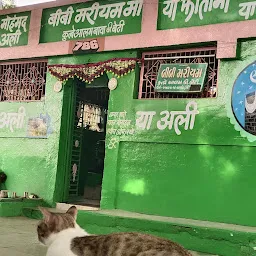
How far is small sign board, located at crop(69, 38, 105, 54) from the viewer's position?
8.46 m

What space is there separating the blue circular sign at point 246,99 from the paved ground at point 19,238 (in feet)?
11.6

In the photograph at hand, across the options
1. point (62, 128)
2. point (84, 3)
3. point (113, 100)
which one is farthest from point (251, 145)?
point (84, 3)

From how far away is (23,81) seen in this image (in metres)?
9.69

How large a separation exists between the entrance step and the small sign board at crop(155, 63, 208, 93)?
7.14ft

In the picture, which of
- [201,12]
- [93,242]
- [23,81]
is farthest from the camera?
[23,81]

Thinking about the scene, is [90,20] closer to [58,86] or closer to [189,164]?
[58,86]

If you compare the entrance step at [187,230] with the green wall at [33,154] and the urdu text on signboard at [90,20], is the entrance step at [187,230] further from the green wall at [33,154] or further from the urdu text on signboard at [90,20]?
the urdu text on signboard at [90,20]

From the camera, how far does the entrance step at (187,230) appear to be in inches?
231

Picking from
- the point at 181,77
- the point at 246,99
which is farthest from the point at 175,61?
the point at 246,99

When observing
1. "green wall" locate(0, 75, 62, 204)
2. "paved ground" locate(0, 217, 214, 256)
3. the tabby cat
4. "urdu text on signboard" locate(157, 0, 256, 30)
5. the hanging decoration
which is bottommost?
"paved ground" locate(0, 217, 214, 256)

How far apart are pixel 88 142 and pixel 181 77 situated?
11.8 ft

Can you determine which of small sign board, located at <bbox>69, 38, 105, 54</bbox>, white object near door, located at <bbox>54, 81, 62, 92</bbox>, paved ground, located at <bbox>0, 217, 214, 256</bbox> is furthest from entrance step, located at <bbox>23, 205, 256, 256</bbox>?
small sign board, located at <bbox>69, 38, 105, 54</bbox>

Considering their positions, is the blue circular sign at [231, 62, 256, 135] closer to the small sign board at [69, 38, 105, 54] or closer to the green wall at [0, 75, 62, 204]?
the small sign board at [69, 38, 105, 54]

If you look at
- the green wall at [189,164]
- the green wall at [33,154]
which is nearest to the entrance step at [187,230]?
the green wall at [189,164]
